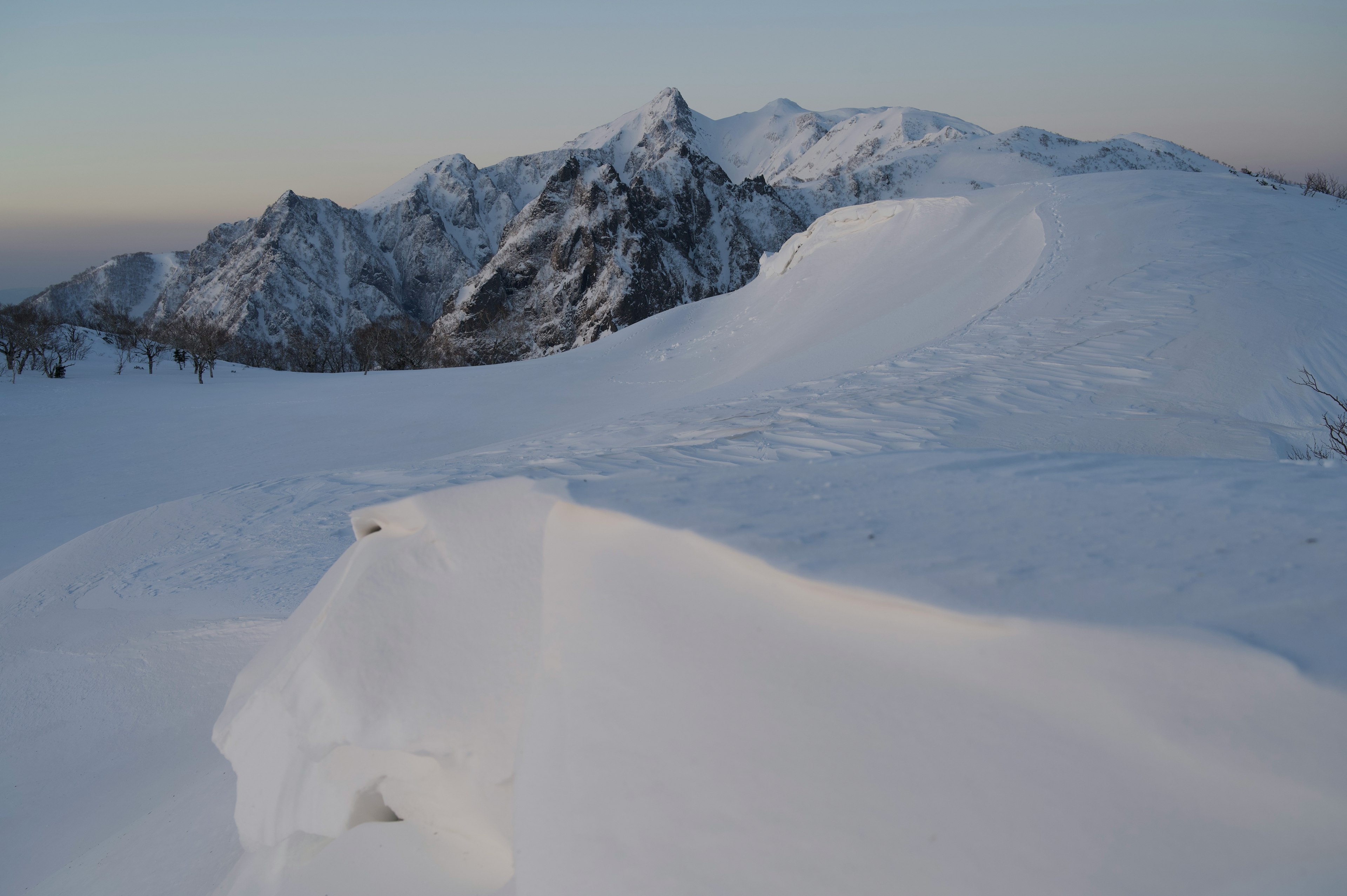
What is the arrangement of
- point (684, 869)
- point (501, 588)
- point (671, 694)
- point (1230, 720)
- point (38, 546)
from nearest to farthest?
point (1230, 720), point (684, 869), point (671, 694), point (501, 588), point (38, 546)

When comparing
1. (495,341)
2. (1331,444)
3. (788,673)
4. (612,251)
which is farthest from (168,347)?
(612,251)

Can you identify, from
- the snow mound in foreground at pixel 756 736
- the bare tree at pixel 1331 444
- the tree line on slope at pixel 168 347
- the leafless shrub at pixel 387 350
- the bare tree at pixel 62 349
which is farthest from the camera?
the leafless shrub at pixel 387 350

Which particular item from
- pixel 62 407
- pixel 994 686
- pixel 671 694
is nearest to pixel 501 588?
pixel 671 694

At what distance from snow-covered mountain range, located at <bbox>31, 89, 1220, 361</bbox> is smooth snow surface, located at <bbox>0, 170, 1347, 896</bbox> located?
209 ft

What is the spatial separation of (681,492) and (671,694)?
66 centimetres

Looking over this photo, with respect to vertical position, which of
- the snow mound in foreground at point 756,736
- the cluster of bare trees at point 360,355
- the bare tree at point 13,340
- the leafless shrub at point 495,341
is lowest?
the leafless shrub at point 495,341

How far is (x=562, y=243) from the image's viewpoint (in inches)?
3565

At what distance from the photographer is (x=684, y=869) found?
1690mm

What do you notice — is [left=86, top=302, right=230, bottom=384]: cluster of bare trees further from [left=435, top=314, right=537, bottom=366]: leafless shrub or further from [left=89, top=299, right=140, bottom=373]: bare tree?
[left=435, top=314, right=537, bottom=366]: leafless shrub

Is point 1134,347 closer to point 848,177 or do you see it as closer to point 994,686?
point 994,686

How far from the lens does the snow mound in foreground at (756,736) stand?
139 cm

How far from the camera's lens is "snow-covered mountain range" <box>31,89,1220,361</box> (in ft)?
279

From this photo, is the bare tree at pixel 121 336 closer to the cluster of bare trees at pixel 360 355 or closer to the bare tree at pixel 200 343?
the bare tree at pixel 200 343

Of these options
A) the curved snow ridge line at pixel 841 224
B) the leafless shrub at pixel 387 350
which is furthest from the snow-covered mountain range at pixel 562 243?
the curved snow ridge line at pixel 841 224
